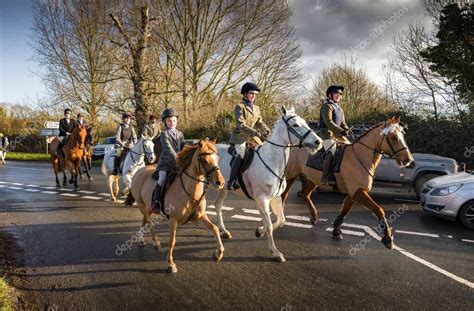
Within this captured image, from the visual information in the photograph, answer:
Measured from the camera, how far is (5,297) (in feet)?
12.7

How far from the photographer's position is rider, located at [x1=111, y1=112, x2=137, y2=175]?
10383 millimetres

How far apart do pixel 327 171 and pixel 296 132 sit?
1.72 m

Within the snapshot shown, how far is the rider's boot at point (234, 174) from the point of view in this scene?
6.23 meters

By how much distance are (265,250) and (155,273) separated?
190cm

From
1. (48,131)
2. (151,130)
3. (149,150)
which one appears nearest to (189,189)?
(149,150)

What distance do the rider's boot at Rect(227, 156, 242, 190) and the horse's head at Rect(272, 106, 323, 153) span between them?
930mm

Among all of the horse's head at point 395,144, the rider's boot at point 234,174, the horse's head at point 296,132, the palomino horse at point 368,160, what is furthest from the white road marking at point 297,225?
the horse's head at point 296,132

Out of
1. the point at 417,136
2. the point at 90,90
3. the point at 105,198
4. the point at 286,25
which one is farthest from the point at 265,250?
the point at 90,90

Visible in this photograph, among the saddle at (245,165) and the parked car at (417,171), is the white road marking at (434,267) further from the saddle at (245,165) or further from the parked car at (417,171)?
the parked car at (417,171)

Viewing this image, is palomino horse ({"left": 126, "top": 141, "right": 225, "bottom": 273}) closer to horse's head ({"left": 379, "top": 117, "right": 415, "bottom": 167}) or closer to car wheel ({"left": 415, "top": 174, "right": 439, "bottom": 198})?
horse's head ({"left": 379, "top": 117, "right": 415, "bottom": 167})

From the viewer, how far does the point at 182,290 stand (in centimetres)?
445

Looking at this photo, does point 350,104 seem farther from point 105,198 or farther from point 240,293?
point 240,293

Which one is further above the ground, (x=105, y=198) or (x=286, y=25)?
(x=286, y=25)

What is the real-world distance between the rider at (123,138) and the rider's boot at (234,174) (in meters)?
5.25
